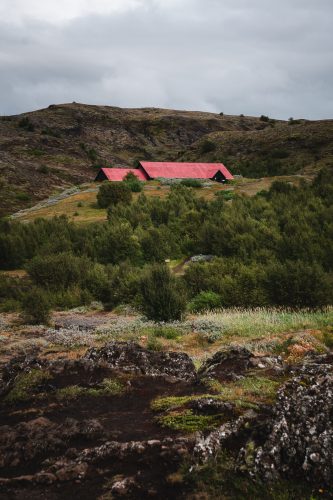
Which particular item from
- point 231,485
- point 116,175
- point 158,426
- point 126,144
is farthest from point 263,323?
point 126,144

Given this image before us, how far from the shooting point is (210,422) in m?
5.88

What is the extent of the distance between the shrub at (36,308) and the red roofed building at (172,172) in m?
41.5

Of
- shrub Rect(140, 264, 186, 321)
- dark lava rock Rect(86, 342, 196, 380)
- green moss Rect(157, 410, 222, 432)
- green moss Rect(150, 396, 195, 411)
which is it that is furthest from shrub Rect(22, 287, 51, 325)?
green moss Rect(157, 410, 222, 432)

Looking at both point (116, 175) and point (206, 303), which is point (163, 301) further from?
point (116, 175)

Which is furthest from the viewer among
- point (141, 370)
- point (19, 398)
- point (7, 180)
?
point (7, 180)

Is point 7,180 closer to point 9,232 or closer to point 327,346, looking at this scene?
point 9,232

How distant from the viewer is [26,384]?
26.9ft

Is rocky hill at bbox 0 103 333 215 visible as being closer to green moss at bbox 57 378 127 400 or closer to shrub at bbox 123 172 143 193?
shrub at bbox 123 172 143 193

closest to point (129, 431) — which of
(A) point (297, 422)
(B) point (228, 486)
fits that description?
(B) point (228, 486)

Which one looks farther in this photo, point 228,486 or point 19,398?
point 19,398

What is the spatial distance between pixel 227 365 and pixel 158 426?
95.6 inches

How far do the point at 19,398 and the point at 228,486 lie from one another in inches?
177

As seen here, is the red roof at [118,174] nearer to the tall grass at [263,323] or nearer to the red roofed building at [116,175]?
the red roofed building at [116,175]

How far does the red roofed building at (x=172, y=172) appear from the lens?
56.8m
